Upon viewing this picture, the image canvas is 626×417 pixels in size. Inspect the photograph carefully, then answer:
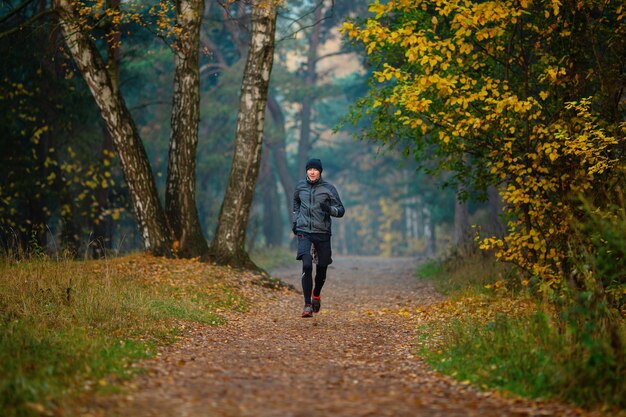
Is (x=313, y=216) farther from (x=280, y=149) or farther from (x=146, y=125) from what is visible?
(x=280, y=149)

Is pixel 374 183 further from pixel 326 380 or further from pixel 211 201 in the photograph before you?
pixel 326 380

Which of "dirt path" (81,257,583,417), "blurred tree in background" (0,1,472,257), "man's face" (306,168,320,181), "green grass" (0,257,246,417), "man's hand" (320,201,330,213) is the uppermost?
"blurred tree in background" (0,1,472,257)

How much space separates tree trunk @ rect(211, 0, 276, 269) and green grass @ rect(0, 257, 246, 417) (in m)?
1.55

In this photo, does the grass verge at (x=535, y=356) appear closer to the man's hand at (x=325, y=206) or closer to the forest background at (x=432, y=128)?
the forest background at (x=432, y=128)

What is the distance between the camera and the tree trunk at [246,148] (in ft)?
49.2

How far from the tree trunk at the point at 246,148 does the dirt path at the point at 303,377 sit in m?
3.86

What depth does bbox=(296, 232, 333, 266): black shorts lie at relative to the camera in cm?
1057

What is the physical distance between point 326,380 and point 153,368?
1.62 meters

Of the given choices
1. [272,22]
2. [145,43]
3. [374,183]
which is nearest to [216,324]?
[272,22]

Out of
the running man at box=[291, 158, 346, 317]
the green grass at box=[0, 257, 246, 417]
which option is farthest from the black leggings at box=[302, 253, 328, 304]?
the green grass at box=[0, 257, 246, 417]

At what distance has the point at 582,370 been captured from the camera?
592 centimetres

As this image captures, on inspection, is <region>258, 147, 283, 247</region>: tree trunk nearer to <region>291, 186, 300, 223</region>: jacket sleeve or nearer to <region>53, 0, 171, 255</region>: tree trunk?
<region>53, 0, 171, 255</region>: tree trunk

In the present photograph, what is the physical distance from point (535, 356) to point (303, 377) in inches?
81.6

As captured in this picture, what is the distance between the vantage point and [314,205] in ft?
34.8
